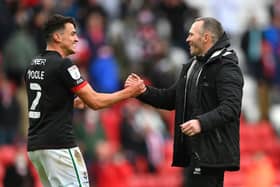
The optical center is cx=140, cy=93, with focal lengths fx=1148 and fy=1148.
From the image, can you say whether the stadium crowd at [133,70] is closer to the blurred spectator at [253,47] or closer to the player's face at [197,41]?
the blurred spectator at [253,47]

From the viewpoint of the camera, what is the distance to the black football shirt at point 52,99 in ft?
34.1

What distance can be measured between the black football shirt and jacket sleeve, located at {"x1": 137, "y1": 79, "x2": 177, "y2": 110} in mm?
935

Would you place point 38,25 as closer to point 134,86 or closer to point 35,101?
point 134,86

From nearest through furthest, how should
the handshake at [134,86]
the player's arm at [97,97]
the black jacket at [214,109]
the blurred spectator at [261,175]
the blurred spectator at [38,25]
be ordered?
the black jacket at [214,109]
the player's arm at [97,97]
the handshake at [134,86]
the blurred spectator at [38,25]
the blurred spectator at [261,175]

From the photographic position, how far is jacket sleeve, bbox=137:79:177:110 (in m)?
11.1

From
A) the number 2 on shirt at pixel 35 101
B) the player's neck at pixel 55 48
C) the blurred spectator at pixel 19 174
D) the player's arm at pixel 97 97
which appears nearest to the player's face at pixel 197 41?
the player's arm at pixel 97 97

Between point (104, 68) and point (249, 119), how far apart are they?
3911 mm

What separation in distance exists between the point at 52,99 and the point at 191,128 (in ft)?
4.33

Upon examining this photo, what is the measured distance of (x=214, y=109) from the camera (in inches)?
408

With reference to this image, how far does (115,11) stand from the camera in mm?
20219

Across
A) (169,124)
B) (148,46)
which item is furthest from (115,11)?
(169,124)

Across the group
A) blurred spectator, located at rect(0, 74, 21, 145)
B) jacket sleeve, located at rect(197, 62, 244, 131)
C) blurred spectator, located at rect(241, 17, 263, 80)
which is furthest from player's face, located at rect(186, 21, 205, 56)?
blurred spectator, located at rect(241, 17, 263, 80)

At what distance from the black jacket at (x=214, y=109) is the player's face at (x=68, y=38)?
1106mm

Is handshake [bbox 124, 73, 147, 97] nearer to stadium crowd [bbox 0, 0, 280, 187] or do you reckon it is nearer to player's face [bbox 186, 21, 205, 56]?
player's face [bbox 186, 21, 205, 56]
